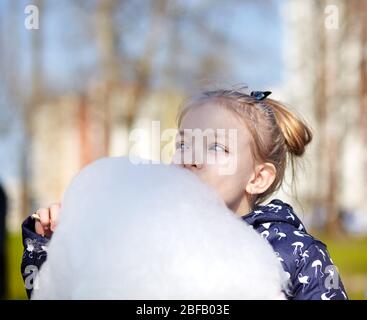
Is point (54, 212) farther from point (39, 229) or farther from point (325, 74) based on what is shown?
point (325, 74)

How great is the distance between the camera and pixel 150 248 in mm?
1126

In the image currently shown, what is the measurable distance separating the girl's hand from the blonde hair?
31cm

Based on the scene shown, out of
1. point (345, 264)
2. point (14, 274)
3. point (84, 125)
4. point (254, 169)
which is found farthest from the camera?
point (84, 125)

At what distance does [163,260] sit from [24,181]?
12610mm

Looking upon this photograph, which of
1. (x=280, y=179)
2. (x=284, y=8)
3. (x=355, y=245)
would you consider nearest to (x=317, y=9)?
(x=284, y=8)

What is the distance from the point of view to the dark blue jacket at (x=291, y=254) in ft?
4.56

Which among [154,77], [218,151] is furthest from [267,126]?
[154,77]

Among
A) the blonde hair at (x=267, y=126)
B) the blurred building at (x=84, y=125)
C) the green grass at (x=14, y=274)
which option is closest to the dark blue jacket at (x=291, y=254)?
the blonde hair at (x=267, y=126)

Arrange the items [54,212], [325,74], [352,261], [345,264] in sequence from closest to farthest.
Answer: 1. [54,212]
2. [345,264]
3. [352,261]
4. [325,74]

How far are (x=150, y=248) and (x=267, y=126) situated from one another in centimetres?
54

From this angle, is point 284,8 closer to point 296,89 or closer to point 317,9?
point 317,9

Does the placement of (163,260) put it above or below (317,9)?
below

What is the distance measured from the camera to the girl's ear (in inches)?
61.1
